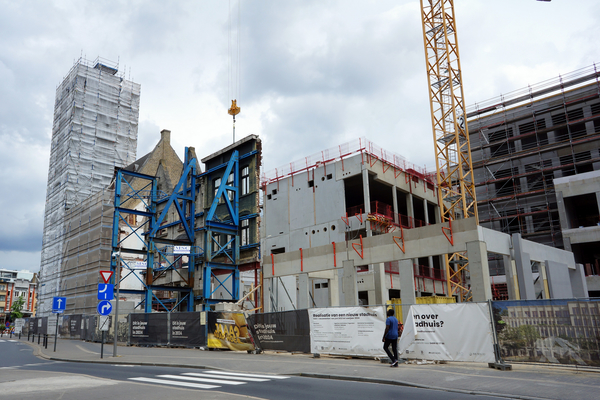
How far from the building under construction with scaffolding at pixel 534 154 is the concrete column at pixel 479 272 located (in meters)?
27.1

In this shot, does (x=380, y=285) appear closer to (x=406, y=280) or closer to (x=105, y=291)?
(x=406, y=280)

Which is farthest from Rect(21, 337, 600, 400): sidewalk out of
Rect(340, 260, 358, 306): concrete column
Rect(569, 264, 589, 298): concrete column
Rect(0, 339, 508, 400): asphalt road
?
Rect(569, 264, 589, 298): concrete column

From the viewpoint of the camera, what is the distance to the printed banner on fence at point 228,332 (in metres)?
20.9

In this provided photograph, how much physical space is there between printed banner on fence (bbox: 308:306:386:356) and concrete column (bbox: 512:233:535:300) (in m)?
12.3

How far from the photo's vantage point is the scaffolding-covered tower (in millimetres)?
57812

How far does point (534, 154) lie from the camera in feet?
160

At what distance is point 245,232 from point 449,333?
90.7 ft

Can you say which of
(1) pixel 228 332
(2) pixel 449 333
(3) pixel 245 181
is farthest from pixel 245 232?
(2) pixel 449 333

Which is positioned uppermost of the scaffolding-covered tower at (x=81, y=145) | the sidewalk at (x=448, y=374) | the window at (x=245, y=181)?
the scaffolding-covered tower at (x=81, y=145)

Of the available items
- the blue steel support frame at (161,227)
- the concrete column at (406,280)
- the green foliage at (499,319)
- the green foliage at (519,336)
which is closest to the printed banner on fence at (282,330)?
the green foliage at (499,319)

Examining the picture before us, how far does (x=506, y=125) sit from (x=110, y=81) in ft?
165

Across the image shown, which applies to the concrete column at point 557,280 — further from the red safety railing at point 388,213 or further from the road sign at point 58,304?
the road sign at point 58,304

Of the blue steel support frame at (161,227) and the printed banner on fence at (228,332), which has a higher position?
the blue steel support frame at (161,227)

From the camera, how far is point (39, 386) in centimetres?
1049
